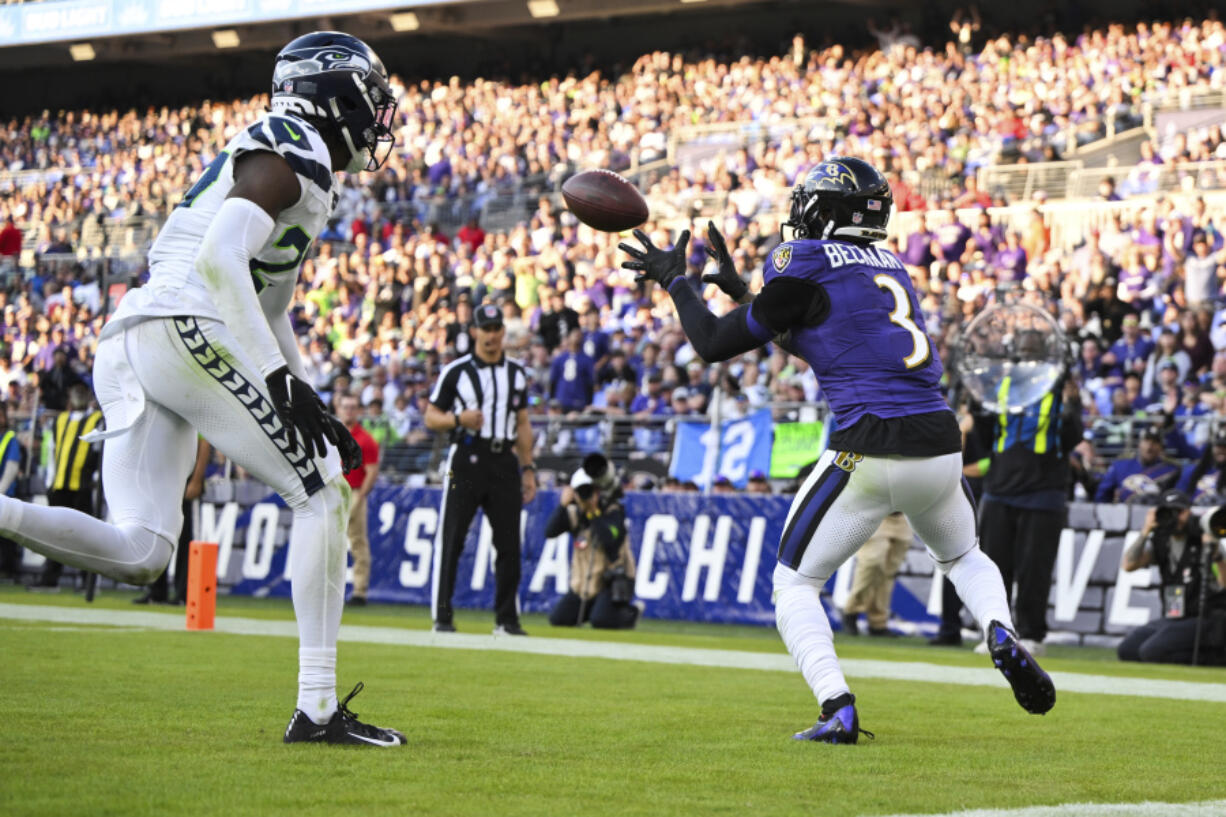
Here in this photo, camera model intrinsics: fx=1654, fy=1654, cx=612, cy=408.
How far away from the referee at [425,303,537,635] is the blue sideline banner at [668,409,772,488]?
3945 millimetres

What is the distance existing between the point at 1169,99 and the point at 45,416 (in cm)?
1423

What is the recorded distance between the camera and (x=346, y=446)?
4559 mm

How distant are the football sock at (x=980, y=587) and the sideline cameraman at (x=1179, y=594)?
5357 millimetres

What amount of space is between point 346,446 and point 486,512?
19.9ft

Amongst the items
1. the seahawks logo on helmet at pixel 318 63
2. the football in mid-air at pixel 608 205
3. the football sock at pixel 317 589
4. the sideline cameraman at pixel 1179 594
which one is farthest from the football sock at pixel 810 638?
the sideline cameraman at pixel 1179 594

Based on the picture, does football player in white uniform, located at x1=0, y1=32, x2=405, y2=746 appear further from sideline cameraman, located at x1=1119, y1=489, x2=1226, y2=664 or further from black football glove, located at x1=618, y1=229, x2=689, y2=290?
sideline cameraman, located at x1=1119, y1=489, x2=1226, y2=664

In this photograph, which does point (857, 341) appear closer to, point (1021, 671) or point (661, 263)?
point (661, 263)

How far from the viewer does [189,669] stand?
705 cm


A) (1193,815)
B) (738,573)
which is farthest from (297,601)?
(738,573)

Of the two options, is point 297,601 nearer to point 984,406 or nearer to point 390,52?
point 984,406

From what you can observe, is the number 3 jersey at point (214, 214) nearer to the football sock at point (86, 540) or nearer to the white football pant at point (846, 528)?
the football sock at point (86, 540)

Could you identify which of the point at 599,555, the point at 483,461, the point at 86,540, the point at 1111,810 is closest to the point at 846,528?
the point at 1111,810

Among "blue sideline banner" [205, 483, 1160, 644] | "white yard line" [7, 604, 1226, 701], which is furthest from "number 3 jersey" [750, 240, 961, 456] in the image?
"blue sideline banner" [205, 483, 1160, 644]

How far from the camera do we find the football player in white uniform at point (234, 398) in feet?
14.6
